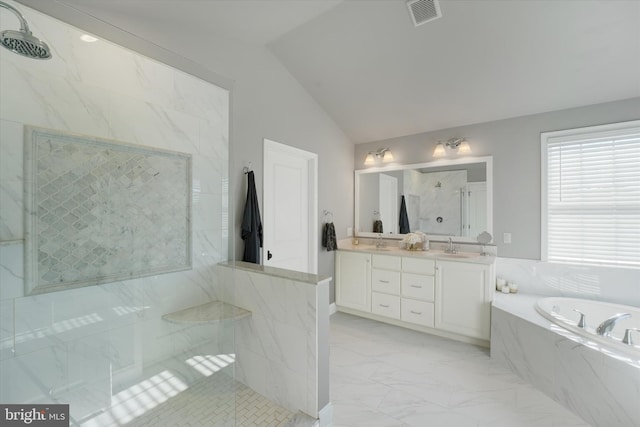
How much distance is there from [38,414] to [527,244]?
4050mm

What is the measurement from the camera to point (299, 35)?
2.54 m

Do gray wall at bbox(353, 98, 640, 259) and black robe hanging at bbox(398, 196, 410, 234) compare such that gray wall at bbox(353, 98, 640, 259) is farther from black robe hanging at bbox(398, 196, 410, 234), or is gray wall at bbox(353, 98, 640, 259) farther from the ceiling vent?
the ceiling vent

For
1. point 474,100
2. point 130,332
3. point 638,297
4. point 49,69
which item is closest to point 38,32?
point 49,69

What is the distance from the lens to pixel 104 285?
1585 millimetres

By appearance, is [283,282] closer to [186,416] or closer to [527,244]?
[186,416]

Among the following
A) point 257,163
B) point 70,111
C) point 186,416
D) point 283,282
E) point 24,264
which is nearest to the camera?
point 24,264

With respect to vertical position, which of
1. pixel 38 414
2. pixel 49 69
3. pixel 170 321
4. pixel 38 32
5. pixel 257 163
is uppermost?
pixel 38 32

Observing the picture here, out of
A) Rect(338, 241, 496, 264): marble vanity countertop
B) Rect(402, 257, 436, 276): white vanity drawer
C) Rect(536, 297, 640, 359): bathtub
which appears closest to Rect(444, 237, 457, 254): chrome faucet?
Rect(338, 241, 496, 264): marble vanity countertop

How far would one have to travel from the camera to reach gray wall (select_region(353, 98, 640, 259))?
9.15ft

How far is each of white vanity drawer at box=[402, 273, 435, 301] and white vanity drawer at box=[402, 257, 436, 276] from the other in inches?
2.2

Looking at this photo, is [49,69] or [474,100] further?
[474,100]

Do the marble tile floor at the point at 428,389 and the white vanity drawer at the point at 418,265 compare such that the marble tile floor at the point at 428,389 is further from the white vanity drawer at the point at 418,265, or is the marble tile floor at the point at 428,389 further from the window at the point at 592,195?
the window at the point at 592,195

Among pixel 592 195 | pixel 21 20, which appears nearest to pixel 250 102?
pixel 21 20

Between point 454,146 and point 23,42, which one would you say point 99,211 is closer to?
point 23,42
